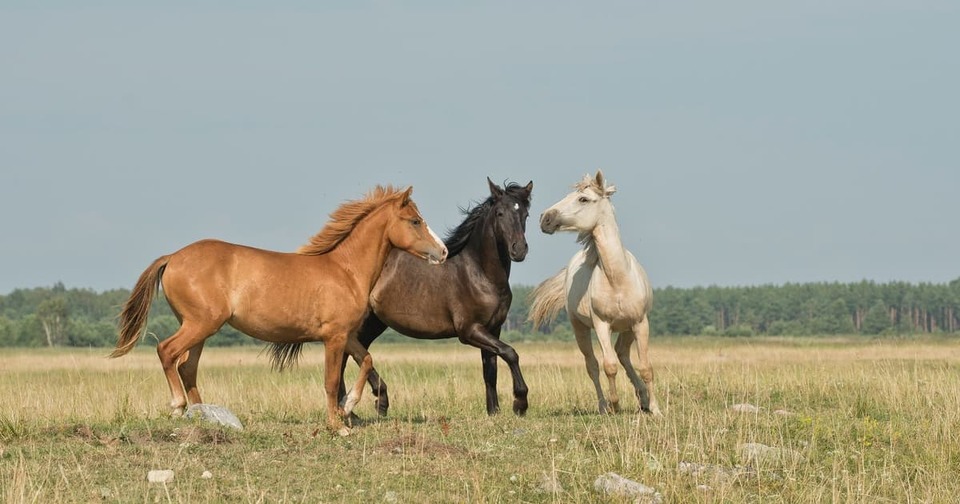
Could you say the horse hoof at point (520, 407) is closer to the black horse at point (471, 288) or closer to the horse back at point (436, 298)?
the black horse at point (471, 288)

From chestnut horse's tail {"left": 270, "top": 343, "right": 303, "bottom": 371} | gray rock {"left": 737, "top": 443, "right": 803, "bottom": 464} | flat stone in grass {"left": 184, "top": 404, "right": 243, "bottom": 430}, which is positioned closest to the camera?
gray rock {"left": 737, "top": 443, "right": 803, "bottom": 464}

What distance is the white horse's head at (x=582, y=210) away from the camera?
1305cm

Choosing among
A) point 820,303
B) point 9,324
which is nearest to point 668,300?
point 820,303

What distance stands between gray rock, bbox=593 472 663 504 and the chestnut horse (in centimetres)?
346

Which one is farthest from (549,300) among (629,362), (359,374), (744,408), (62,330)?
(62,330)

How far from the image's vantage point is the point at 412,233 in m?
11.9

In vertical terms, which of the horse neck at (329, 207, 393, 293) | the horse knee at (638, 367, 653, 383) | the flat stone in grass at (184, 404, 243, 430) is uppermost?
the horse neck at (329, 207, 393, 293)

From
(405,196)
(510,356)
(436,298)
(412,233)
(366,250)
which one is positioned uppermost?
(405,196)

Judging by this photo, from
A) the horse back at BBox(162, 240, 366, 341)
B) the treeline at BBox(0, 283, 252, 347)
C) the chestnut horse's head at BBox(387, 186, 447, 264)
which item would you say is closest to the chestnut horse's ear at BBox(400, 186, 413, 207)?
the chestnut horse's head at BBox(387, 186, 447, 264)

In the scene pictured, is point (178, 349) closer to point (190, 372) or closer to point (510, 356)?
point (190, 372)

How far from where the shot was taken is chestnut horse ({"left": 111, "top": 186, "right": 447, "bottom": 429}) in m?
11.2

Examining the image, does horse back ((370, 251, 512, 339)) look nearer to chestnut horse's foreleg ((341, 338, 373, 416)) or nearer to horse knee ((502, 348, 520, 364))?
horse knee ((502, 348, 520, 364))

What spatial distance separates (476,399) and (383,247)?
4.43m

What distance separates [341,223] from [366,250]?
1.42ft
